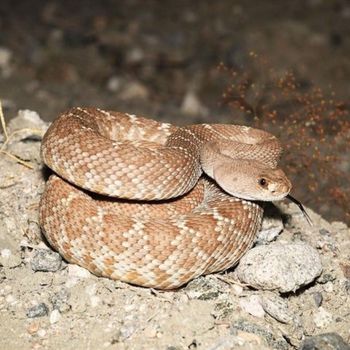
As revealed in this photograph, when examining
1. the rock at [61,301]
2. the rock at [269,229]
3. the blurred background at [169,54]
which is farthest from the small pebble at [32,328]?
the blurred background at [169,54]

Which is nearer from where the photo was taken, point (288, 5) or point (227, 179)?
point (227, 179)

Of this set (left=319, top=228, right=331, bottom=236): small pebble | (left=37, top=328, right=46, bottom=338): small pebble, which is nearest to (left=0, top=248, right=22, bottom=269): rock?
(left=37, top=328, right=46, bottom=338): small pebble

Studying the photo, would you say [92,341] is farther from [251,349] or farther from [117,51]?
[117,51]

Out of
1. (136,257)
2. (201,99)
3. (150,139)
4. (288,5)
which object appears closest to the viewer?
(136,257)

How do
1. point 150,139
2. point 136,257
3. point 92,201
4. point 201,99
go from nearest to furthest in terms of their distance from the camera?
point 136,257 → point 92,201 → point 150,139 → point 201,99

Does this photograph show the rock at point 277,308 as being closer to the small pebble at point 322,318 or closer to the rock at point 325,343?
the rock at point 325,343

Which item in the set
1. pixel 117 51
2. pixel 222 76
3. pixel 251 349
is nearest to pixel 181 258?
pixel 251 349
